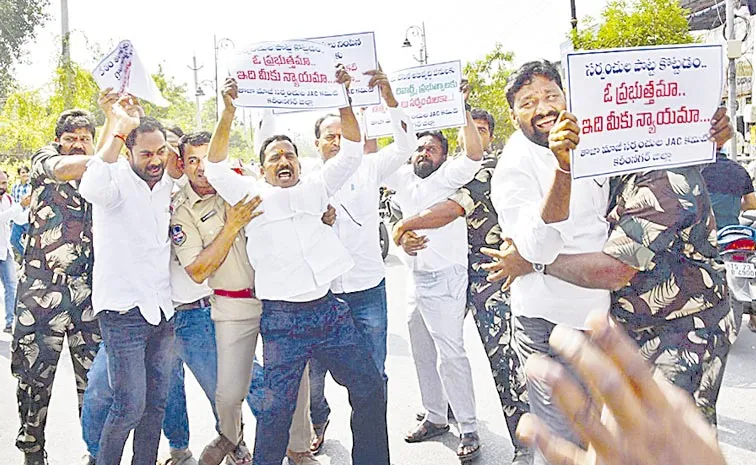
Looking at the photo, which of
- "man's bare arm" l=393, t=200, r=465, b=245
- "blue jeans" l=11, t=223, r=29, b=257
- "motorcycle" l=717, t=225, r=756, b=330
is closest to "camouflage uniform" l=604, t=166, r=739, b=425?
"man's bare arm" l=393, t=200, r=465, b=245

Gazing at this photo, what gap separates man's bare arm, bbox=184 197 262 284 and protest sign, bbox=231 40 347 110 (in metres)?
0.67

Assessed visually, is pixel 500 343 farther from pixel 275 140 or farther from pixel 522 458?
pixel 275 140

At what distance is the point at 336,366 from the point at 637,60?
5.95 feet

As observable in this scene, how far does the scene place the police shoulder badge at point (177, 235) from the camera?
3604 millimetres

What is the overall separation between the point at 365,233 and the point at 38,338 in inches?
70.9

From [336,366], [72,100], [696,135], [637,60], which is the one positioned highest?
[72,100]

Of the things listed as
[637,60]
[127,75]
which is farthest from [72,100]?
[637,60]

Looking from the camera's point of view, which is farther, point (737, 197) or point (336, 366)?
point (737, 197)

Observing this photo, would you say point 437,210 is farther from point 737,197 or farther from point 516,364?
point 737,197

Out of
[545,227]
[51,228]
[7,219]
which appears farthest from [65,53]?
[545,227]

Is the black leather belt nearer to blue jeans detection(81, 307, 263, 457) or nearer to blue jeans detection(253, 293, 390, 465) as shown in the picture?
blue jeans detection(81, 307, 263, 457)

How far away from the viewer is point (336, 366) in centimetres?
335

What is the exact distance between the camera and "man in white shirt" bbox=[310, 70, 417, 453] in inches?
158

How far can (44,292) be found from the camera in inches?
152
